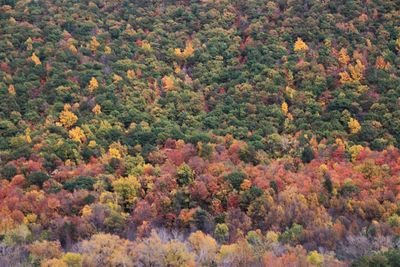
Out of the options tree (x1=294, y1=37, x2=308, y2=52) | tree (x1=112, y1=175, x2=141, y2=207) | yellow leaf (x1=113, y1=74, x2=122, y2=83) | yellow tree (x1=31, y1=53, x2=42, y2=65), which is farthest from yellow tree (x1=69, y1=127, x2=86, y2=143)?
tree (x1=294, y1=37, x2=308, y2=52)

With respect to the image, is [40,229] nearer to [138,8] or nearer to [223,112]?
[223,112]

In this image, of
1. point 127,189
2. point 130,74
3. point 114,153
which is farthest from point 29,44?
point 127,189

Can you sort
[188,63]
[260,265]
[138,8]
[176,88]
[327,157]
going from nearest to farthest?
[260,265], [327,157], [176,88], [188,63], [138,8]

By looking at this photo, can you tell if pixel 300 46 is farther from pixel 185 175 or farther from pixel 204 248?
pixel 204 248

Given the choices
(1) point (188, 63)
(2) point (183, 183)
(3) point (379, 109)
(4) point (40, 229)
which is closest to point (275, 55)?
(1) point (188, 63)

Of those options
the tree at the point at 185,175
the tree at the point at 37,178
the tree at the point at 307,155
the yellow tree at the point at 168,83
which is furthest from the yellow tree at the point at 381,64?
the tree at the point at 37,178
